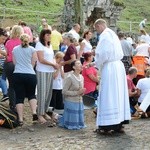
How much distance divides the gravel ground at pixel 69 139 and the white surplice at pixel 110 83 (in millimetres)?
360

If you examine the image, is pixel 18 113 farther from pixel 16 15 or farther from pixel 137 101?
pixel 16 15

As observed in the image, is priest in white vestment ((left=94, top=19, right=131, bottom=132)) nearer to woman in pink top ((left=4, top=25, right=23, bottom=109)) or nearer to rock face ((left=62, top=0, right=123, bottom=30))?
woman in pink top ((left=4, top=25, right=23, bottom=109))

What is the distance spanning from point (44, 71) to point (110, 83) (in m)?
1.49

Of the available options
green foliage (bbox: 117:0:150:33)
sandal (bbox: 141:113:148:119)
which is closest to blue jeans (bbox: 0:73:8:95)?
sandal (bbox: 141:113:148:119)

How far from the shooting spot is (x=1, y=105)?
9031mm

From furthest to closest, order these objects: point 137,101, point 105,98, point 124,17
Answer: point 124,17 → point 137,101 → point 105,98

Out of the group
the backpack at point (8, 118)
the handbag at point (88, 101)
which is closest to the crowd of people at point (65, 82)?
the backpack at point (8, 118)

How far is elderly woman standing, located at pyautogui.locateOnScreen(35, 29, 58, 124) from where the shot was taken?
9.16 m

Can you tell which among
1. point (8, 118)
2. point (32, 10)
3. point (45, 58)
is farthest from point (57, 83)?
point (32, 10)

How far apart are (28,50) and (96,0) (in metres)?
13.8

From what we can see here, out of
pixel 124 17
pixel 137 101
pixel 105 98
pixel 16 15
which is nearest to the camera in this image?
pixel 105 98

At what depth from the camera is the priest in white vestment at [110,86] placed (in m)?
8.40

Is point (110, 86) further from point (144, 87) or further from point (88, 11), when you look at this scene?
point (88, 11)

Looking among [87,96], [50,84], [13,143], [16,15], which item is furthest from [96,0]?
[13,143]
